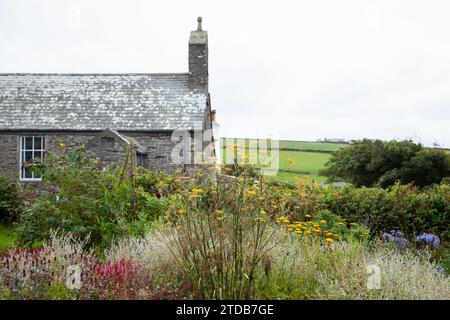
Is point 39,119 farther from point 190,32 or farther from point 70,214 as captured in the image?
point 70,214

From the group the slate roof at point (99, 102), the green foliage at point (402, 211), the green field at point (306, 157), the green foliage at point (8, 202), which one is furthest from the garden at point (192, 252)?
the green field at point (306, 157)

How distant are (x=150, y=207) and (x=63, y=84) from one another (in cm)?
1765

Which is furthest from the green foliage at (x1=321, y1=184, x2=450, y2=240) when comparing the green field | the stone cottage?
the green field

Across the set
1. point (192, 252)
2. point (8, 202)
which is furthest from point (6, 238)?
point (192, 252)

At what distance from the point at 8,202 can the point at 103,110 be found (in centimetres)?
1038

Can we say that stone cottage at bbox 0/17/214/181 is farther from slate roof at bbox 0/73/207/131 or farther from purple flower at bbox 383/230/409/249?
purple flower at bbox 383/230/409/249

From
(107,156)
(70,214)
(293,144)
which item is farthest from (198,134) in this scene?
(293,144)

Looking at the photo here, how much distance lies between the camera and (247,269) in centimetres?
618

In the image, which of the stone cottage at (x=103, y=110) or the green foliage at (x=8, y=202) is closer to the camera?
the green foliage at (x=8, y=202)

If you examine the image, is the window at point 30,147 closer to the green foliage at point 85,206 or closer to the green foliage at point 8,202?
the green foliage at point 8,202

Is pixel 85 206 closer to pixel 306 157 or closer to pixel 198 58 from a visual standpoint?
pixel 198 58

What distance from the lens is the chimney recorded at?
25.7m

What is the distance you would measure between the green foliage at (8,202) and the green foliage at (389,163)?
18.6 meters

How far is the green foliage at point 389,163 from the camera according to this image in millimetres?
29484
